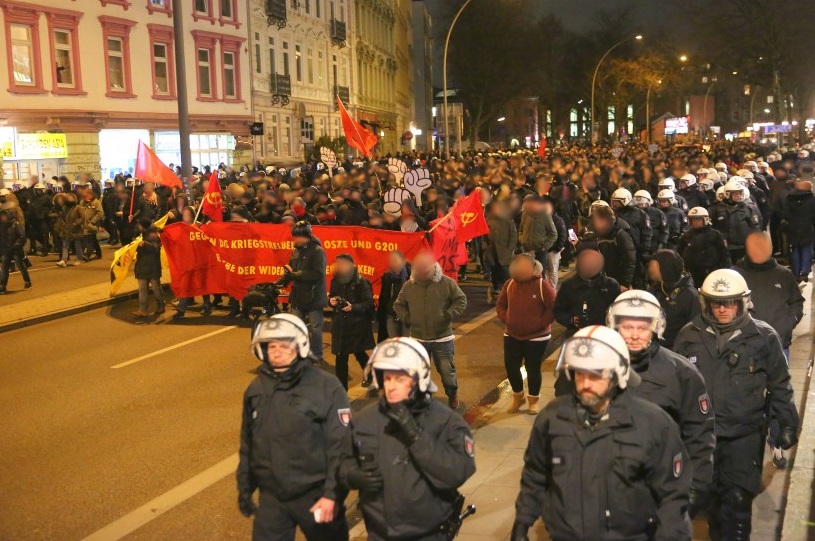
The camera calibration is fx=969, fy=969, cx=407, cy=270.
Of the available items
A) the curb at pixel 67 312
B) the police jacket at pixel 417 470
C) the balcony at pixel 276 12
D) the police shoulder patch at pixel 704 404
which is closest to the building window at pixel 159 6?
the balcony at pixel 276 12

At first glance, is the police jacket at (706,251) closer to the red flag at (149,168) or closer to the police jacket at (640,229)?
the police jacket at (640,229)

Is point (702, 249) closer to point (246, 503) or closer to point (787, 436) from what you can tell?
point (787, 436)

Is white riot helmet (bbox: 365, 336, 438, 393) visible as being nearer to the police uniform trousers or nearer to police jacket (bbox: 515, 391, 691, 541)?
police jacket (bbox: 515, 391, 691, 541)

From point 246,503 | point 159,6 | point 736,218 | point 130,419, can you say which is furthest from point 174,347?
point 159,6

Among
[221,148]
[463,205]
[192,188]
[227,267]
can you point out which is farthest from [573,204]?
[221,148]

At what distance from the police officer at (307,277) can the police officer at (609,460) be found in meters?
6.45

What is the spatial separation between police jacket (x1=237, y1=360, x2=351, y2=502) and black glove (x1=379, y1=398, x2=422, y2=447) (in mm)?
620

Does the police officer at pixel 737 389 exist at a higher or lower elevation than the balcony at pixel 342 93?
lower

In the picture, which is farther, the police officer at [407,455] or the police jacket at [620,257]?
the police jacket at [620,257]

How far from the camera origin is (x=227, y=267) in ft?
46.8

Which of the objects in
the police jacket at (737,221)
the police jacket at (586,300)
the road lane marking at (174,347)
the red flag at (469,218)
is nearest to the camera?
the police jacket at (586,300)

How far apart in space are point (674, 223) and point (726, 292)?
8.36 m

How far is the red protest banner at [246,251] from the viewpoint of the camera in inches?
525

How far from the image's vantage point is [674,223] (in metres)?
13.5
